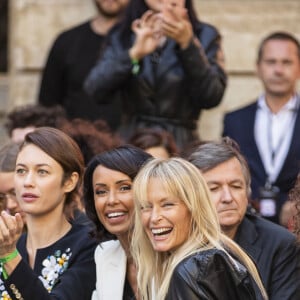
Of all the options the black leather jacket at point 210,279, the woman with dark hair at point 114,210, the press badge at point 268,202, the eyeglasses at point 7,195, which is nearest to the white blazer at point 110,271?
the woman with dark hair at point 114,210

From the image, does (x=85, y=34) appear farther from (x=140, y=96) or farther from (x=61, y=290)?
(x=61, y=290)

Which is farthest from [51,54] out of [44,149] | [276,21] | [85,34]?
[44,149]

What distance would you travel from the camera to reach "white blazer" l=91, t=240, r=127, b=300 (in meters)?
6.76

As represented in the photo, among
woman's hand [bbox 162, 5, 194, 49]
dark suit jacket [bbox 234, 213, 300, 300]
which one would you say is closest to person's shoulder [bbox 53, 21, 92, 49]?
woman's hand [bbox 162, 5, 194, 49]

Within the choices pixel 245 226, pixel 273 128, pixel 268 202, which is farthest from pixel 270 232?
pixel 273 128

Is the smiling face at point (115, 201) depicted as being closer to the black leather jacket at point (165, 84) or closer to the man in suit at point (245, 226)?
the man in suit at point (245, 226)

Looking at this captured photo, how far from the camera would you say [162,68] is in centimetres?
912

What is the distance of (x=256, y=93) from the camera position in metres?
11.2

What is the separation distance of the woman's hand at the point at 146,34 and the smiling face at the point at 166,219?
2707 millimetres

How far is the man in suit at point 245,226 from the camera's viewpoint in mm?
6859

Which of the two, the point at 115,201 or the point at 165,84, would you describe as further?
the point at 165,84

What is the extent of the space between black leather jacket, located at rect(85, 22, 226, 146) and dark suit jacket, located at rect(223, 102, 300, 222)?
0.84ft

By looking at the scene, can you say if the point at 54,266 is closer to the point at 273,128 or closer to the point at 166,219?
the point at 166,219

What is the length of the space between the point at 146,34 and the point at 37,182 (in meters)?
2.26
